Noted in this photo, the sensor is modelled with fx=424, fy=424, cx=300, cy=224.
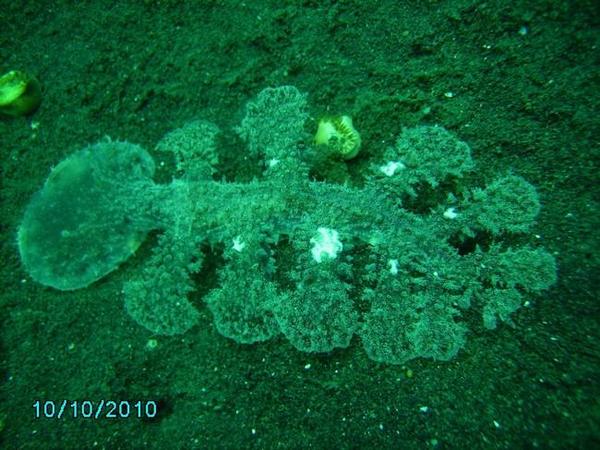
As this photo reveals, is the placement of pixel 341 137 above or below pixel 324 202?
above

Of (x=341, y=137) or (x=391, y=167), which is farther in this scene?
(x=341, y=137)

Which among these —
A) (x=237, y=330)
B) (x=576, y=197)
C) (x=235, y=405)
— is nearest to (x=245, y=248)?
(x=237, y=330)

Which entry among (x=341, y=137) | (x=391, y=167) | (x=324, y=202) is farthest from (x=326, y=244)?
(x=341, y=137)

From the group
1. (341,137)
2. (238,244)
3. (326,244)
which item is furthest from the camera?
(341,137)

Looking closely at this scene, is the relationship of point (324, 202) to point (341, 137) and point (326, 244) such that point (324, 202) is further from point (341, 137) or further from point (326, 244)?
point (341, 137)

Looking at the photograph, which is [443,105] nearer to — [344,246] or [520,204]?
[520,204]

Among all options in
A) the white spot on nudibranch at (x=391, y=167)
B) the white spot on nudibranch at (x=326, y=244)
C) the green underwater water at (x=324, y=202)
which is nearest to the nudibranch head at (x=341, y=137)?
the green underwater water at (x=324, y=202)
